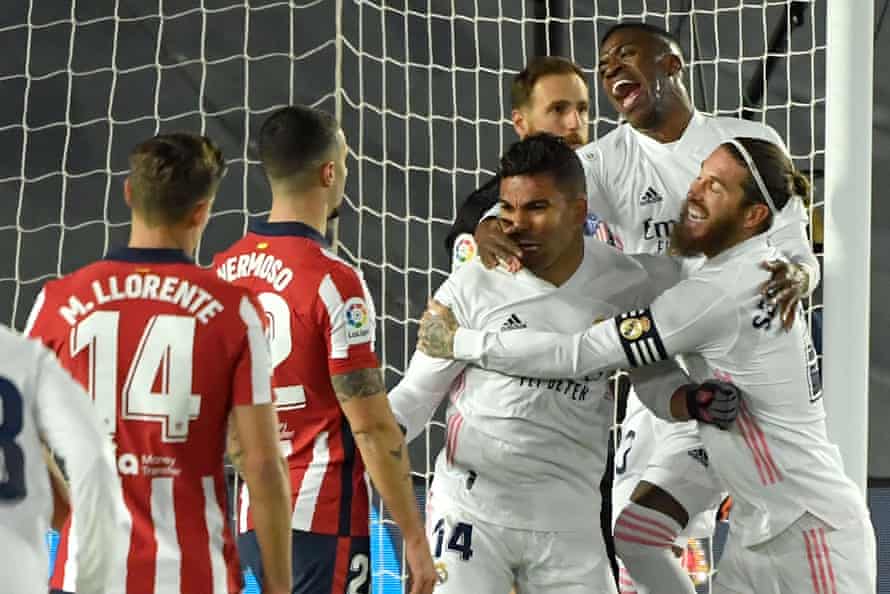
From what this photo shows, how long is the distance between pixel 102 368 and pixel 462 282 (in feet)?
4.35

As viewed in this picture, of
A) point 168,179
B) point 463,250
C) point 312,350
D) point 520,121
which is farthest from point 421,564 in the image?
point 520,121

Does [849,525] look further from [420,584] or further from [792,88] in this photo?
[792,88]

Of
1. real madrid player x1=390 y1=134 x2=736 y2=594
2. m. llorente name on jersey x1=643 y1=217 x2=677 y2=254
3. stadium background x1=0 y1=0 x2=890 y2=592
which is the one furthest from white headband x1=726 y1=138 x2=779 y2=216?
stadium background x1=0 y1=0 x2=890 y2=592

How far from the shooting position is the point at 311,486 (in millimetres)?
3551

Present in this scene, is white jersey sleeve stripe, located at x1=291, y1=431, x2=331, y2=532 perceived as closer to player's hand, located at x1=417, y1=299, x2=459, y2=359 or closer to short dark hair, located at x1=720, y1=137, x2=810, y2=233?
player's hand, located at x1=417, y1=299, x2=459, y2=359

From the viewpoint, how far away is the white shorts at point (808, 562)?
3.76 m

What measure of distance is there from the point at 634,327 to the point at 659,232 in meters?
0.81

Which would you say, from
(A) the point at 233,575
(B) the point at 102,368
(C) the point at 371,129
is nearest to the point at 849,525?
(A) the point at 233,575

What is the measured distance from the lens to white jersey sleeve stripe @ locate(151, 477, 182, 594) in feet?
Answer: 9.39

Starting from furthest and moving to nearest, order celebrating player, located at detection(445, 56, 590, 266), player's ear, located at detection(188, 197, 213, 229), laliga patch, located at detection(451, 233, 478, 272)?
celebrating player, located at detection(445, 56, 590, 266) → laliga patch, located at detection(451, 233, 478, 272) → player's ear, located at detection(188, 197, 213, 229)

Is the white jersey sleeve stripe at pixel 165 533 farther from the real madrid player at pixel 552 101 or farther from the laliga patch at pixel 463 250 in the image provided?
the real madrid player at pixel 552 101

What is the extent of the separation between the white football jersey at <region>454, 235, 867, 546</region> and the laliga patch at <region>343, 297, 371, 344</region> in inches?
17.7

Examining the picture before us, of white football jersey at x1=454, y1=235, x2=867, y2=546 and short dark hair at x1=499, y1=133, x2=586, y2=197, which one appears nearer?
white football jersey at x1=454, y1=235, x2=867, y2=546

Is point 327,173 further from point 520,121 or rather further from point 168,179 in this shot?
point 520,121
